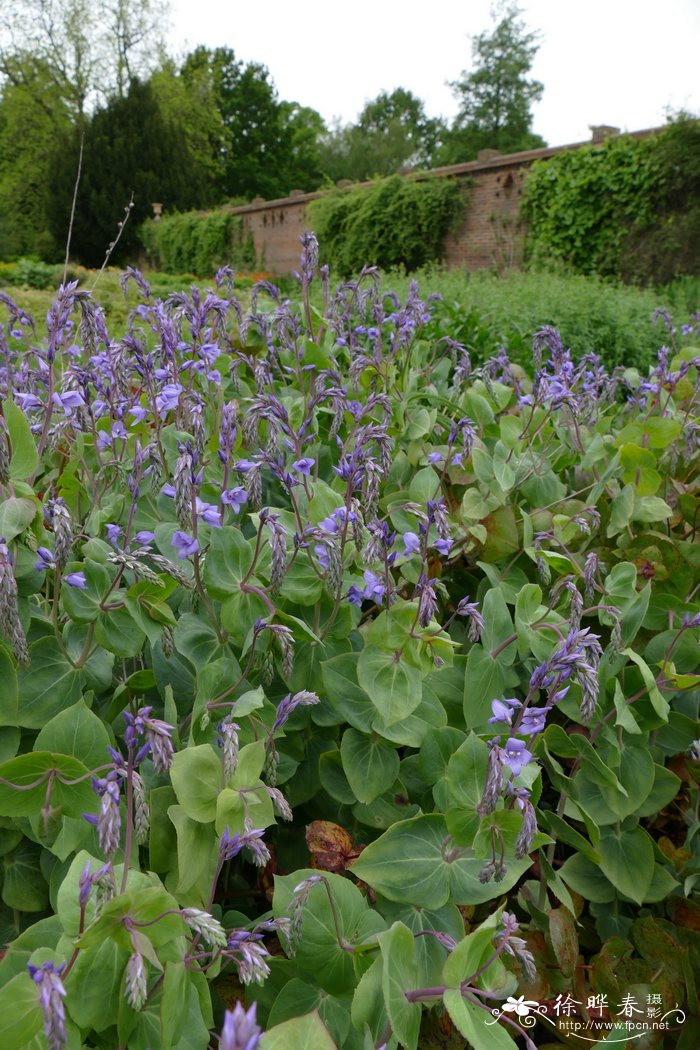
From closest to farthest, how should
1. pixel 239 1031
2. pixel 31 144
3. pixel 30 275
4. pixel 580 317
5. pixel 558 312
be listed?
pixel 239 1031 → pixel 580 317 → pixel 558 312 → pixel 30 275 → pixel 31 144

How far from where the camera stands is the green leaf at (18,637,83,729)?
1.37 meters

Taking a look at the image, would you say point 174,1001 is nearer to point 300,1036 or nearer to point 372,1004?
point 300,1036

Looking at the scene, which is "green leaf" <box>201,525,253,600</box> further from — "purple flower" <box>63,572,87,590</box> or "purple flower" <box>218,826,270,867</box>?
"purple flower" <box>218,826,270,867</box>

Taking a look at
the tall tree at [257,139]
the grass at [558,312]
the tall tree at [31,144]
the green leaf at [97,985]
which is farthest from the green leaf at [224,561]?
the tall tree at [257,139]

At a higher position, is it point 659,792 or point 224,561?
point 224,561

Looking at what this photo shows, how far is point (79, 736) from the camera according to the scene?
1.26m

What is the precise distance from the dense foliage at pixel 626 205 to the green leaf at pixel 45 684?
1831 cm

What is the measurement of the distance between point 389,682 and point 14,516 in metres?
0.70

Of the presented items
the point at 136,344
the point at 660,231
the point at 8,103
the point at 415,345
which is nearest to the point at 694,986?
the point at 136,344

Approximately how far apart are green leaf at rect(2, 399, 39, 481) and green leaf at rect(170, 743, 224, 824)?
678 millimetres

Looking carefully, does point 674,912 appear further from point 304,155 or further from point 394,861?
point 304,155

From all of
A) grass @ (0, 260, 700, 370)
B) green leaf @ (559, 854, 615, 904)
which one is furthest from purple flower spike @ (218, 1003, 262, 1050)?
grass @ (0, 260, 700, 370)

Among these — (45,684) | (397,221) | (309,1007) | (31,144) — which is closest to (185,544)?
(45,684)

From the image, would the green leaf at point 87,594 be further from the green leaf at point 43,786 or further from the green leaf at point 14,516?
the green leaf at point 43,786
